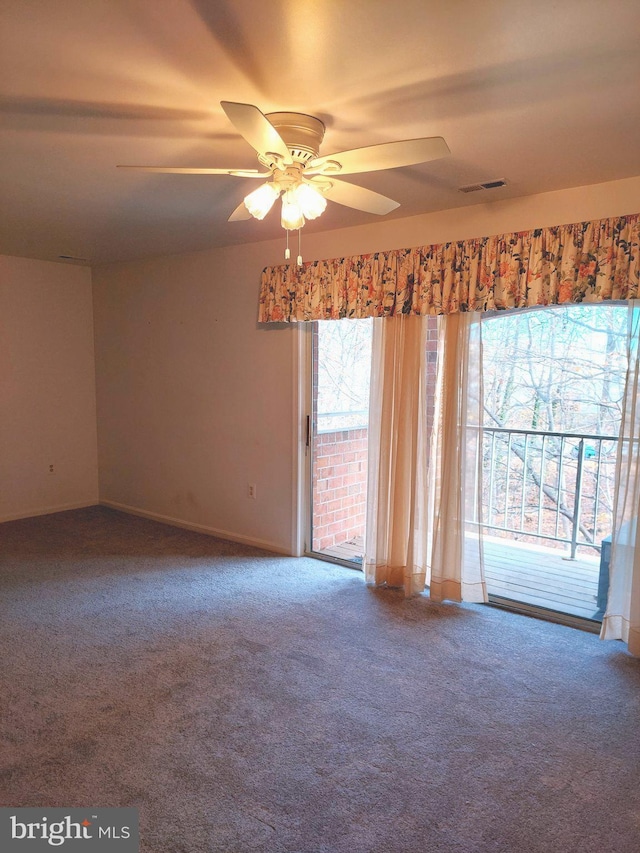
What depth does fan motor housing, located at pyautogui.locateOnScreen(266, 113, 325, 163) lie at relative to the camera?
195cm

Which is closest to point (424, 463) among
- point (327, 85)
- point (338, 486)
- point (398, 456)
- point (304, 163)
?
point (398, 456)

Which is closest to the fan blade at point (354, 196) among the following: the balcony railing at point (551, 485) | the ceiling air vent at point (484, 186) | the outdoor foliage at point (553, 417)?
the ceiling air vent at point (484, 186)

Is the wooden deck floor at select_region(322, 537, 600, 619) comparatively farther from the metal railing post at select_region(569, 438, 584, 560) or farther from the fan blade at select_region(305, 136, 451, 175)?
the fan blade at select_region(305, 136, 451, 175)

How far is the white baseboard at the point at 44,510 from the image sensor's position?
5059 mm

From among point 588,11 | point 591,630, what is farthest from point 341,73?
point 591,630

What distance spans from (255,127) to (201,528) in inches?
147

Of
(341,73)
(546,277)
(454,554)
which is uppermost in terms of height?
(341,73)

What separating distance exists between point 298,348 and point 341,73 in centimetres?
238

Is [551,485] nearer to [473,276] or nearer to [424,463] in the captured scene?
[424,463]

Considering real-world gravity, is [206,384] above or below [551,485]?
above

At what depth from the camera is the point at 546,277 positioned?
289 cm

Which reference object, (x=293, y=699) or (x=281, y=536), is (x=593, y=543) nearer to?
(x=281, y=536)

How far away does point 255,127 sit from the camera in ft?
5.13

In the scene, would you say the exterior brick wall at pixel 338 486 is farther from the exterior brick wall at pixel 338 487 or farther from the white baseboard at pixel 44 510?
the white baseboard at pixel 44 510
